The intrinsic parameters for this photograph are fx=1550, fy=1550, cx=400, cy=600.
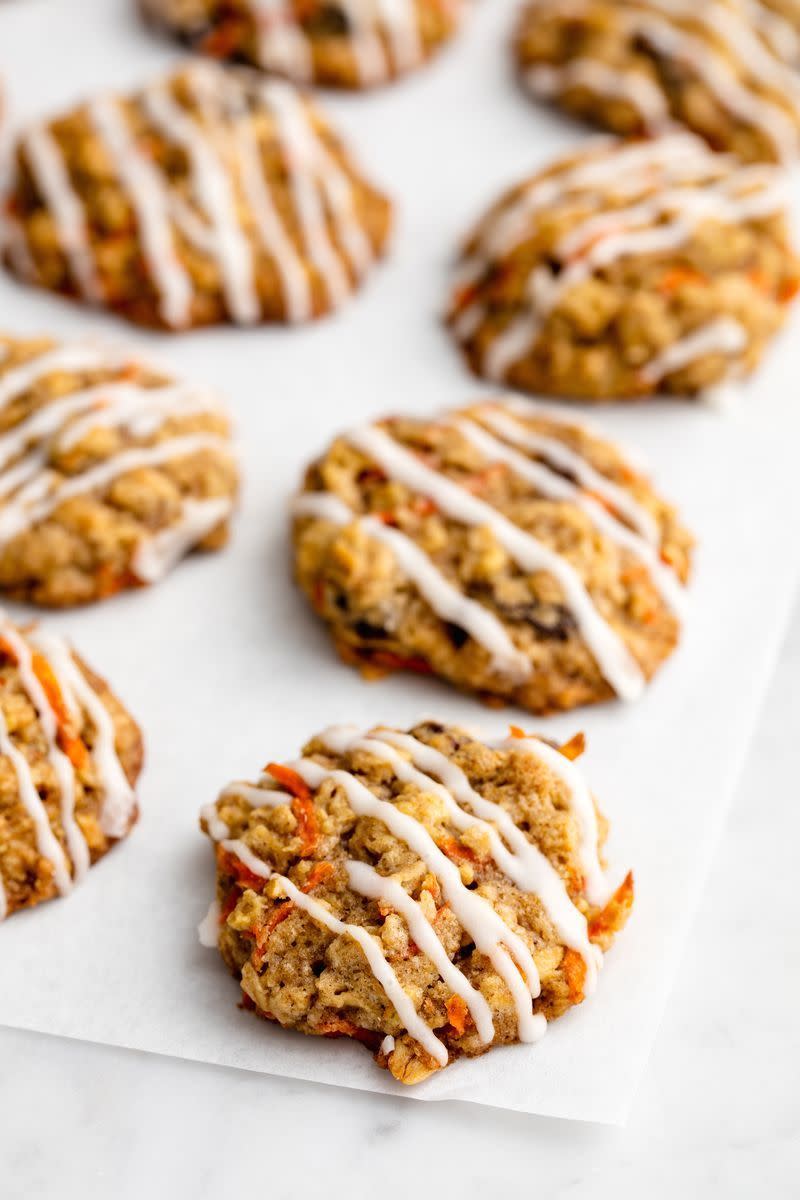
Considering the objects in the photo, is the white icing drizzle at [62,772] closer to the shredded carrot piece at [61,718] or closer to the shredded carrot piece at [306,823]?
the shredded carrot piece at [61,718]

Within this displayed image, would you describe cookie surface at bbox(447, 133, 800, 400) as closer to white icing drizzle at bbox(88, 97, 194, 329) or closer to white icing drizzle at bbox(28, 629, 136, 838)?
white icing drizzle at bbox(88, 97, 194, 329)

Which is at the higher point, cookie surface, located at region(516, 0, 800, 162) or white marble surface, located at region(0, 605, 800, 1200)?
cookie surface, located at region(516, 0, 800, 162)

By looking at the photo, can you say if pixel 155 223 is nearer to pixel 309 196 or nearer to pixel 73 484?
pixel 309 196

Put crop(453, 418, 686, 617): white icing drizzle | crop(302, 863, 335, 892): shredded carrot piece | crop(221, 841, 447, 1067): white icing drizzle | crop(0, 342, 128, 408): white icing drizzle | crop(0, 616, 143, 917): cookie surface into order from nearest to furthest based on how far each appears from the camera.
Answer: crop(221, 841, 447, 1067): white icing drizzle
crop(302, 863, 335, 892): shredded carrot piece
crop(0, 616, 143, 917): cookie surface
crop(453, 418, 686, 617): white icing drizzle
crop(0, 342, 128, 408): white icing drizzle

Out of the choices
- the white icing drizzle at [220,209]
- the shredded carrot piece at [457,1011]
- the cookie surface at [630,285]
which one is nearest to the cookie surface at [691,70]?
the cookie surface at [630,285]

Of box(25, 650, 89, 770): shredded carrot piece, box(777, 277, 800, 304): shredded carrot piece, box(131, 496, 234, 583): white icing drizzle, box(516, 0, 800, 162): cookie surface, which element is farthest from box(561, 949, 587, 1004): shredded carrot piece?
box(516, 0, 800, 162): cookie surface

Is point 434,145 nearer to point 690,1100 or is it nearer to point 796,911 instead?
point 796,911
